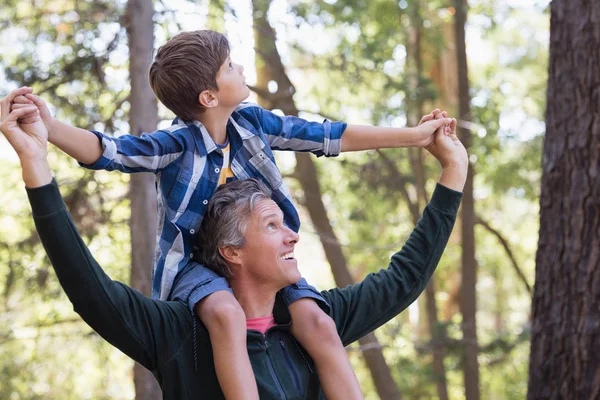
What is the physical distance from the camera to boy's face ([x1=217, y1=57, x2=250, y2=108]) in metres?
2.46

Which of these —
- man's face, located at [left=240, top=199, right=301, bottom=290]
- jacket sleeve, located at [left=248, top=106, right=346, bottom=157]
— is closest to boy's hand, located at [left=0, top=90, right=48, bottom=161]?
man's face, located at [left=240, top=199, right=301, bottom=290]

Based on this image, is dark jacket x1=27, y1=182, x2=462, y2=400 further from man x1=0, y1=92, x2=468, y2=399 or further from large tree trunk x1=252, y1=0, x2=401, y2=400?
large tree trunk x1=252, y1=0, x2=401, y2=400

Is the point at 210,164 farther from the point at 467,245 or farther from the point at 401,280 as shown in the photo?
the point at 467,245

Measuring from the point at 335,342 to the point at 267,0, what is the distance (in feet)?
19.9

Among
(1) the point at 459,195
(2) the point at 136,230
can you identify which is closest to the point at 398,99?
(2) the point at 136,230

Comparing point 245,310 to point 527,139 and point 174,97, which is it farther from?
point 527,139

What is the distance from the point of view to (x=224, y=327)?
2.21m

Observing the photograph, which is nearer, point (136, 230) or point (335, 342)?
point (335, 342)

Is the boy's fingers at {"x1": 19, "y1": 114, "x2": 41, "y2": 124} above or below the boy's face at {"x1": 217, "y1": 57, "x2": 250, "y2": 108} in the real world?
below

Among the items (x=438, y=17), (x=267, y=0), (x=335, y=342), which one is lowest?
(x=335, y=342)

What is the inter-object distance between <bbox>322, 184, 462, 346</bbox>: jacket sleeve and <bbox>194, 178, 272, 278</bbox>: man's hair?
0.41m

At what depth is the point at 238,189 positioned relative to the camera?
2412 mm

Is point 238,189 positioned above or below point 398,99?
below

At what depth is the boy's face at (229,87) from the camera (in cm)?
246
